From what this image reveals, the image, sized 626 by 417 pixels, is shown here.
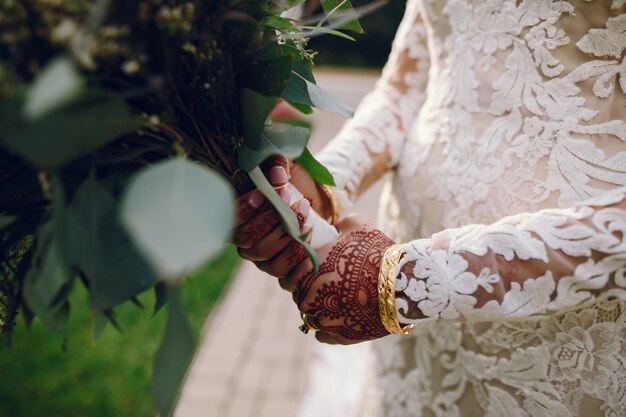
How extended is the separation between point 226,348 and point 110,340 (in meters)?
0.75

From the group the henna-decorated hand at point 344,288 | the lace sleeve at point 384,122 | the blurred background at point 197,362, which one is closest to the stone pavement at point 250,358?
the blurred background at point 197,362

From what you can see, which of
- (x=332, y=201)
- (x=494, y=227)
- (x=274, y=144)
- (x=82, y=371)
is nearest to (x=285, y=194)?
(x=274, y=144)

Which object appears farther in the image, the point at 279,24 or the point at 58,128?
the point at 279,24

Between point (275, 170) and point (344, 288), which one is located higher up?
point (275, 170)

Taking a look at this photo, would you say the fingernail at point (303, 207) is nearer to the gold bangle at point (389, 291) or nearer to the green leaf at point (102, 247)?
the gold bangle at point (389, 291)

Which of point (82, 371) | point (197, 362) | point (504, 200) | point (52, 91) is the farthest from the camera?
point (197, 362)

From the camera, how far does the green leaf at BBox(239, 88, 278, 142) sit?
817 millimetres

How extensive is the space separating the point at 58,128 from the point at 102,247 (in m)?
0.18

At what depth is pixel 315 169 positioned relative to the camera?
3.64ft

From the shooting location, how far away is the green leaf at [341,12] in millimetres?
961

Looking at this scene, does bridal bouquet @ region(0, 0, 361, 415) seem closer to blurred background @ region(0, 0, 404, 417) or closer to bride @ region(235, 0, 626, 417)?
bride @ region(235, 0, 626, 417)

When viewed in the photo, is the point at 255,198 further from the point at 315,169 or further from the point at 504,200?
the point at 504,200

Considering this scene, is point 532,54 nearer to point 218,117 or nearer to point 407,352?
point 218,117

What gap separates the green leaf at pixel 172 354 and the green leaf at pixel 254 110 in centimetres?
34
